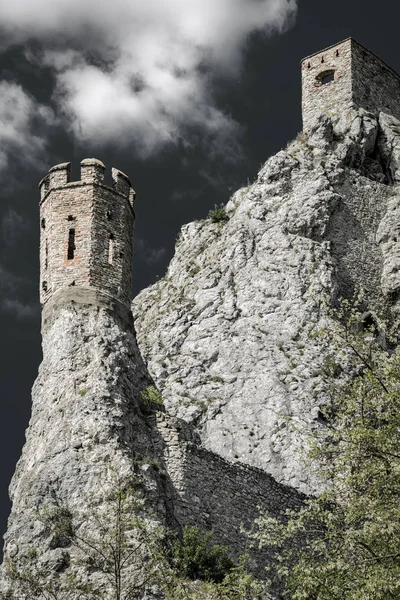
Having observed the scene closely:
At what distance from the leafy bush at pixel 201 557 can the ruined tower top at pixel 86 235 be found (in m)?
7.45

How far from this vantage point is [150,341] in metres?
40.9

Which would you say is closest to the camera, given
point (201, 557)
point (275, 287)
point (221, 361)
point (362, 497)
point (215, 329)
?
point (362, 497)

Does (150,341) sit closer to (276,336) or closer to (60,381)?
(276,336)

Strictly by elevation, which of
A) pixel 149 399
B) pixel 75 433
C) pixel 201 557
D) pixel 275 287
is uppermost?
pixel 275 287

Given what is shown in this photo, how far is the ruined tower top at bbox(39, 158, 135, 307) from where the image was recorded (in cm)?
2881

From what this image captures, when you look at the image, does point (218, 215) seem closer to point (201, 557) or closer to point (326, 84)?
point (326, 84)

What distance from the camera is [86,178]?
1186 inches

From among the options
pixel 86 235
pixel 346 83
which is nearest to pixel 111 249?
pixel 86 235

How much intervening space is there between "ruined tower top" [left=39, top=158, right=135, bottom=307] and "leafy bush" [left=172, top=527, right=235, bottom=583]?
7449 millimetres

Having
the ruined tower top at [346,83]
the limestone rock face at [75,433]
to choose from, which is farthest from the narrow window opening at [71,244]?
the ruined tower top at [346,83]

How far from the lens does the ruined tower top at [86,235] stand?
→ 28812 mm

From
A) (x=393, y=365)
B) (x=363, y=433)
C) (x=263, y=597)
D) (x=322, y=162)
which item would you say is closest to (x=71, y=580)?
(x=263, y=597)

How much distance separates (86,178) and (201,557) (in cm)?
1181

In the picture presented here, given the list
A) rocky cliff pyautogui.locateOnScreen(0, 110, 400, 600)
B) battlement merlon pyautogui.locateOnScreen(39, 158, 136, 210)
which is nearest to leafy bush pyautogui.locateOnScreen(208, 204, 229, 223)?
rocky cliff pyautogui.locateOnScreen(0, 110, 400, 600)
